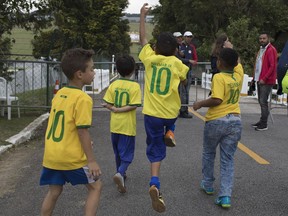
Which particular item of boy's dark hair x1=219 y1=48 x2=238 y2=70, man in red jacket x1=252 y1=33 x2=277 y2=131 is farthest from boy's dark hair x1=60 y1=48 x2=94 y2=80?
man in red jacket x1=252 y1=33 x2=277 y2=131

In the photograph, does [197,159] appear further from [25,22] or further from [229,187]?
[25,22]

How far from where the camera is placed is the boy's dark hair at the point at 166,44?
4402 mm

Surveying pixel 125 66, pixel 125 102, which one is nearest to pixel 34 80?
pixel 125 66

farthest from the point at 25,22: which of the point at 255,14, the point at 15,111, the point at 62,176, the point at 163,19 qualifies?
the point at 163,19

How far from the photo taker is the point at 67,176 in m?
3.32

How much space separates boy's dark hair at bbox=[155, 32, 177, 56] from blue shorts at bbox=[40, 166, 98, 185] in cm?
173

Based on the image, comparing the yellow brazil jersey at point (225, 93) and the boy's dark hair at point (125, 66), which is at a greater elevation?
the boy's dark hair at point (125, 66)

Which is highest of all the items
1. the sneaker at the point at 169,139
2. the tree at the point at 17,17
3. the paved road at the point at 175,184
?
the tree at the point at 17,17

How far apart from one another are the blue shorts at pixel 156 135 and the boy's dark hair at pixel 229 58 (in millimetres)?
821

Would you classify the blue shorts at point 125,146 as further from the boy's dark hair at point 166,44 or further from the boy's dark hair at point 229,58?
the boy's dark hair at point 229,58

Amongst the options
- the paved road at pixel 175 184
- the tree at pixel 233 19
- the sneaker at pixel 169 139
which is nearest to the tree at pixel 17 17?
the paved road at pixel 175 184

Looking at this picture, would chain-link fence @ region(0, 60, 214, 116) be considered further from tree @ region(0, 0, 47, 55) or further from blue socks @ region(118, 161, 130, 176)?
blue socks @ region(118, 161, 130, 176)

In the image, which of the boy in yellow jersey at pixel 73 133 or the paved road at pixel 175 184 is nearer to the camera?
the boy in yellow jersey at pixel 73 133

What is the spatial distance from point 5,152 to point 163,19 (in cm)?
3534
